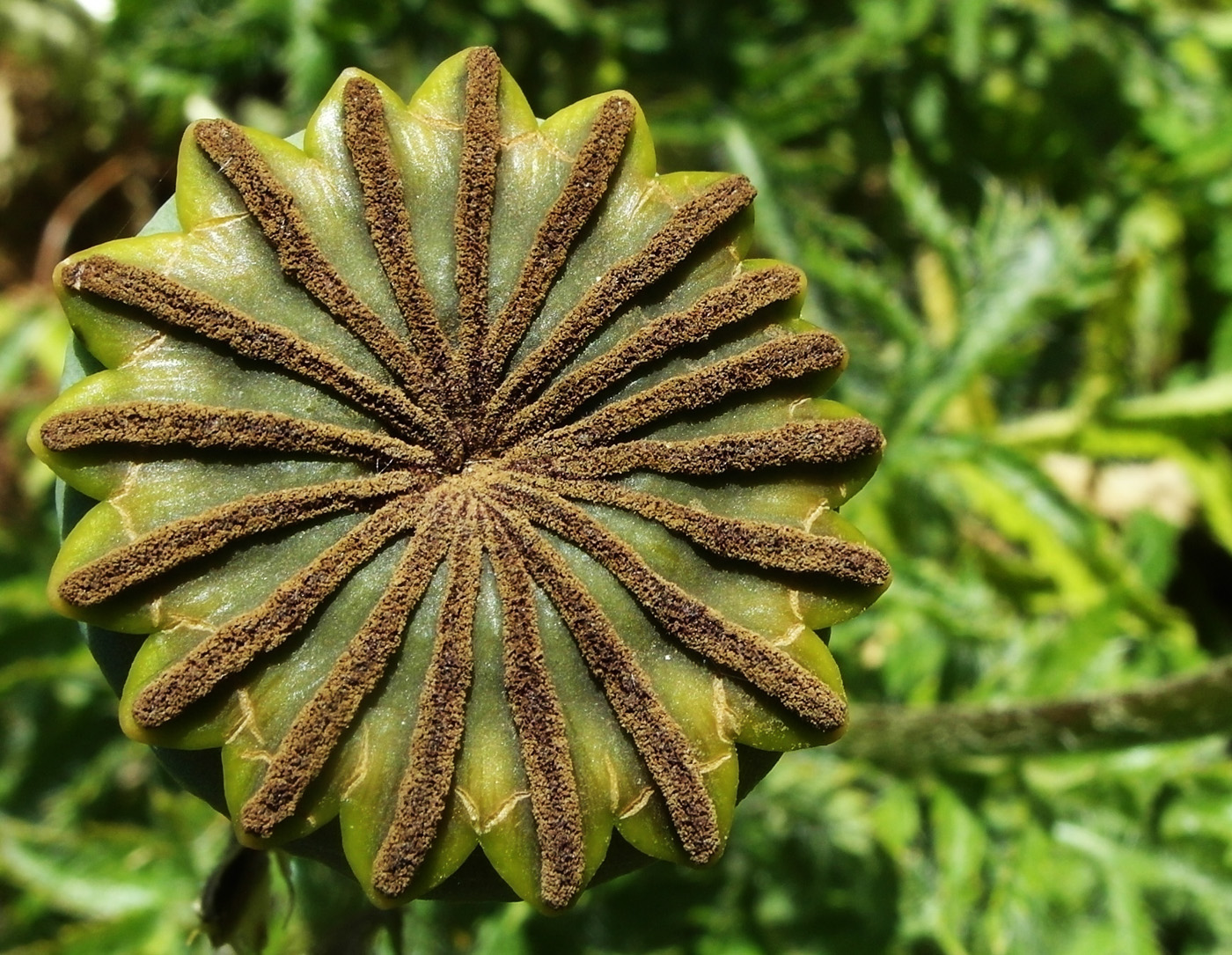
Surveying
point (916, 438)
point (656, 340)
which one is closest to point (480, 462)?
point (656, 340)

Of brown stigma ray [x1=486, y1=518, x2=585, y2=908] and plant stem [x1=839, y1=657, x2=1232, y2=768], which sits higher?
brown stigma ray [x1=486, y1=518, x2=585, y2=908]

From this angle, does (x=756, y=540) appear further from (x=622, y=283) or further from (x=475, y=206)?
(x=475, y=206)

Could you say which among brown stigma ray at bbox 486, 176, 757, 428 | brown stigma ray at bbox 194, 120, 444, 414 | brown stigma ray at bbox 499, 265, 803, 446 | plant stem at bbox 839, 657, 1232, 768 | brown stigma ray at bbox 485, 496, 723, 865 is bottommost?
plant stem at bbox 839, 657, 1232, 768

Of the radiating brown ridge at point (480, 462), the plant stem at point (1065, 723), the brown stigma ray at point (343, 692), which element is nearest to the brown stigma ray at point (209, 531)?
the radiating brown ridge at point (480, 462)

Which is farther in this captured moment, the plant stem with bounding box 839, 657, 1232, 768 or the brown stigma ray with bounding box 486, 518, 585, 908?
the plant stem with bounding box 839, 657, 1232, 768

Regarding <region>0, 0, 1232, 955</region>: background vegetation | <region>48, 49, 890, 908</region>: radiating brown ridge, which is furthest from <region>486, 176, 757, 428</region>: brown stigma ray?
<region>0, 0, 1232, 955</region>: background vegetation

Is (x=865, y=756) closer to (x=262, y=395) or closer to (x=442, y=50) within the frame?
(x=262, y=395)

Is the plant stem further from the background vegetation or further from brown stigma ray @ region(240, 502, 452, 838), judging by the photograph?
brown stigma ray @ region(240, 502, 452, 838)
